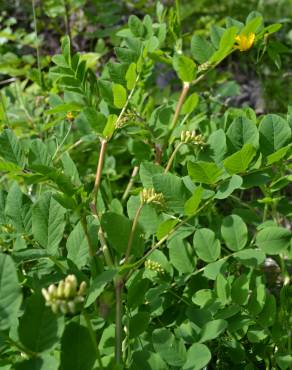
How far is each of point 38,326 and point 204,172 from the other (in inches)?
14.5

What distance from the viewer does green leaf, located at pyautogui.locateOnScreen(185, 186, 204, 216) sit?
0.78m

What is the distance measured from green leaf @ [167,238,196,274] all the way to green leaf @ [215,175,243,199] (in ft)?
0.38

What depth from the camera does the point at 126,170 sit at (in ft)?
5.05

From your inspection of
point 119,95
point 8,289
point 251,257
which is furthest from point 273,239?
point 8,289

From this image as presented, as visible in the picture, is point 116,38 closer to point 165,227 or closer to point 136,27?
point 136,27

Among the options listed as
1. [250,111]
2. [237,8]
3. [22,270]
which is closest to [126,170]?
[250,111]

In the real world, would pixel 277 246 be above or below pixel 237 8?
above

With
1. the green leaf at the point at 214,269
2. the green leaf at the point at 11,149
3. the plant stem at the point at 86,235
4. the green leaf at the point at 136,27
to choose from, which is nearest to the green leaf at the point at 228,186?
the green leaf at the point at 214,269

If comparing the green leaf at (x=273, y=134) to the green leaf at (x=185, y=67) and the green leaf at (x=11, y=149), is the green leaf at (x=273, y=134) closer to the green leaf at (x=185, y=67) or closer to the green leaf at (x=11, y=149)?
the green leaf at (x=185, y=67)

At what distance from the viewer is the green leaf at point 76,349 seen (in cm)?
61

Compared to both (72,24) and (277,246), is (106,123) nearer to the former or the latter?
(277,246)

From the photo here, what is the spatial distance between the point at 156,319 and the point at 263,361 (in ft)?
0.64

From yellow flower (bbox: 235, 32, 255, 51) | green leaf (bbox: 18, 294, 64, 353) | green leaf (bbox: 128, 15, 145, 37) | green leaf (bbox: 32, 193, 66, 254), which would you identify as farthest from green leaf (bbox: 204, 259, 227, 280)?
green leaf (bbox: 128, 15, 145, 37)

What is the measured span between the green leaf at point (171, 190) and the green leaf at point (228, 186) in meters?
0.06
